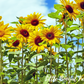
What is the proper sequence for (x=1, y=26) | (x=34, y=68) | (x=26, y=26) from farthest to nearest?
(x=26, y=26) < (x=34, y=68) < (x=1, y=26)

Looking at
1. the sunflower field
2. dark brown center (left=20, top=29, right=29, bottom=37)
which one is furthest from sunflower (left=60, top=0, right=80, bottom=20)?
dark brown center (left=20, top=29, right=29, bottom=37)

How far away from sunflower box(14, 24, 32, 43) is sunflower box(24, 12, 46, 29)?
7cm

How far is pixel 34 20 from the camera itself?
7.07 ft

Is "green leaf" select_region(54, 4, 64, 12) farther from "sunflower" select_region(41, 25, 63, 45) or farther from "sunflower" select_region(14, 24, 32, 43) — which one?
"sunflower" select_region(14, 24, 32, 43)

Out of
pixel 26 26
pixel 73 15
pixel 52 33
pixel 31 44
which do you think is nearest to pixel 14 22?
pixel 26 26

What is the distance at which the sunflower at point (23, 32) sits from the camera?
6.67 feet

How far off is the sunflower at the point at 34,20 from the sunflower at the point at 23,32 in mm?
74

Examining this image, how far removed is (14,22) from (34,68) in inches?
26.0

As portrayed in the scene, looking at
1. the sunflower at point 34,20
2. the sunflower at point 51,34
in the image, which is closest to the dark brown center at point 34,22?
the sunflower at point 34,20

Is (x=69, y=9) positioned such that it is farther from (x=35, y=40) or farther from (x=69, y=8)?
(x=35, y=40)

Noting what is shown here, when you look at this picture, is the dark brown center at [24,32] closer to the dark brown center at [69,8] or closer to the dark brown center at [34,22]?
the dark brown center at [34,22]

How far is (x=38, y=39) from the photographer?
1905 millimetres

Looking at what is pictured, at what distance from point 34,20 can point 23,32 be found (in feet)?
0.76

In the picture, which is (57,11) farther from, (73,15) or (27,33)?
(27,33)
